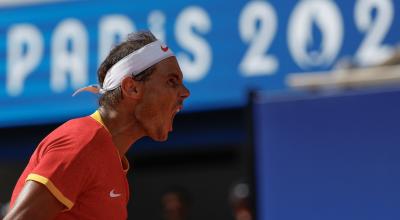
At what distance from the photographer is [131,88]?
3000mm

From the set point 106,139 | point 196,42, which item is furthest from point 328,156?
point 196,42

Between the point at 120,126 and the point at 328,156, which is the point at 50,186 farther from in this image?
the point at 328,156

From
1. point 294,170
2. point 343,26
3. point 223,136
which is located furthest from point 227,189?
point 294,170

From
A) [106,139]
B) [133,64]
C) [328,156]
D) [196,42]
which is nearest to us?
[106,139]

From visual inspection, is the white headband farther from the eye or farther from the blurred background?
the blurred background

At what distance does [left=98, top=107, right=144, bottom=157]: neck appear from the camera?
2992 millimetres

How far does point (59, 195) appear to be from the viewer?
264 centimetres

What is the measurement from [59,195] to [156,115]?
1.67 ft

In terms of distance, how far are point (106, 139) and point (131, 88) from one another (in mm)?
228

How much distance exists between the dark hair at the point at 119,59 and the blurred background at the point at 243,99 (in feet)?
6.45

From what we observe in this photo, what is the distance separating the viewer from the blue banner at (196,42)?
22.5 ft

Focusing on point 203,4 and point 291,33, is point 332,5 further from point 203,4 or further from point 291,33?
point 203,4

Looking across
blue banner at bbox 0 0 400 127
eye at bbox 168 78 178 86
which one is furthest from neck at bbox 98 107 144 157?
blue banner at bbox 0 0 400 127

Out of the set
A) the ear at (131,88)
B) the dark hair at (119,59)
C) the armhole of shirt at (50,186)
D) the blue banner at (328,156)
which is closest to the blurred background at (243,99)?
the blue banner at (328,156)
